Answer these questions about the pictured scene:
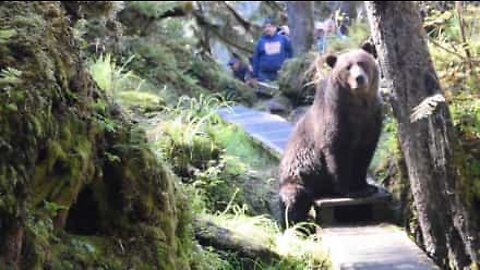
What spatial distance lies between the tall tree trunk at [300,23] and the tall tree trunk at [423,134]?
33.9 ft

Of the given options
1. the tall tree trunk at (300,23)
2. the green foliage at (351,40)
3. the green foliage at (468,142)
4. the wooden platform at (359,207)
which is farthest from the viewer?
the tall tree trunk at (300,23)

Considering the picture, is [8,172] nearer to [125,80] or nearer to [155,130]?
[155,130]

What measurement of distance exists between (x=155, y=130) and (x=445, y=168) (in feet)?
9.35

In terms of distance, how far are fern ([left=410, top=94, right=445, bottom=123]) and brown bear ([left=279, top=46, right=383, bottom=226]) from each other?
1.46 meters

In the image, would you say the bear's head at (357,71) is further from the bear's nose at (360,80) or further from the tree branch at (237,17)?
the tree branch at (237,17)

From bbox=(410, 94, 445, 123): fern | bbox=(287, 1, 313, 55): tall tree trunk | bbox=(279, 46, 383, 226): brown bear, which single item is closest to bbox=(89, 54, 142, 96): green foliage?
bbox=(279, 46, 383, 226): brown bear

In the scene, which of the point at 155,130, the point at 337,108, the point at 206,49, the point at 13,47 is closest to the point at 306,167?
the point at 337,108

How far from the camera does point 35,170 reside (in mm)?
2205

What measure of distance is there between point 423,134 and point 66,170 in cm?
321

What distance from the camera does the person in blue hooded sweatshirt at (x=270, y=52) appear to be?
1419 centimetres

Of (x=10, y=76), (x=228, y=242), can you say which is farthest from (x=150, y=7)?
(x=10, y=76)

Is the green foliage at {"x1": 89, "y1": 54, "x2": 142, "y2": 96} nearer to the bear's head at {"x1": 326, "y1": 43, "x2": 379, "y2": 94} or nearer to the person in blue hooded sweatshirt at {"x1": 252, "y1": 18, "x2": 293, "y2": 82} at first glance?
the bear's head at {"x1": 326, "y1": 43, "x2": 379, "y2": 94}

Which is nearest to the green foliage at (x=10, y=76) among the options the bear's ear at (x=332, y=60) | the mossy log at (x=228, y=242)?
the mossy log at (x=228, y=242)

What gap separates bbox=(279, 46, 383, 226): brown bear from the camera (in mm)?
6266
